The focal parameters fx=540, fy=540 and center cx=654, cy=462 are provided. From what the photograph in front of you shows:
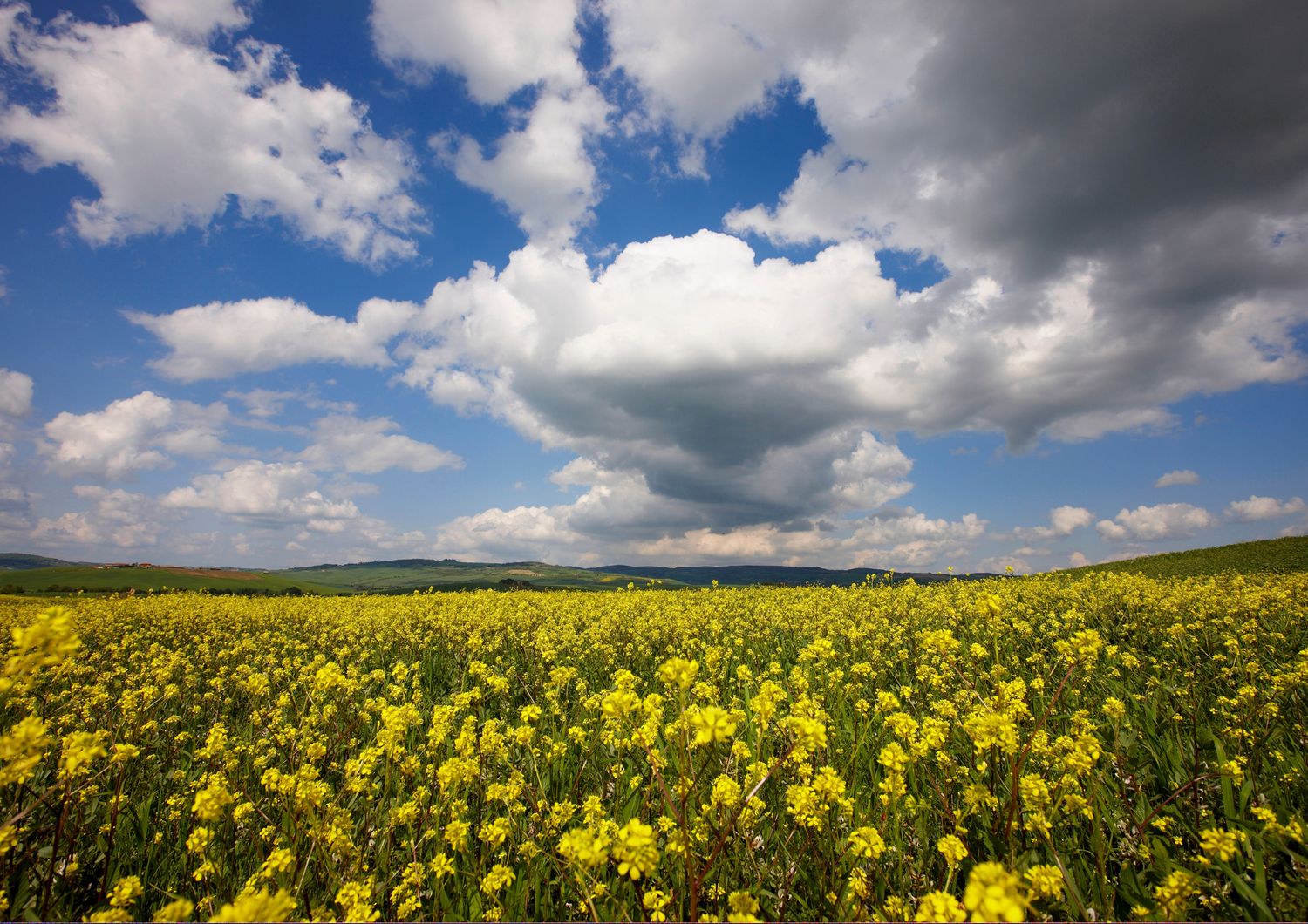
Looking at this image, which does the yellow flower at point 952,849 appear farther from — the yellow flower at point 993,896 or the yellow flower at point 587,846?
the yellow flower at point 587,846

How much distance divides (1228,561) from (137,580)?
89.6 metres

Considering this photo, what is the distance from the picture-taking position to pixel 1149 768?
495 cm

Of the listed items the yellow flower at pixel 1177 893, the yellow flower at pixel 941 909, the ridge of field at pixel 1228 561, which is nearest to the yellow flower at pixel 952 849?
the yellow flower at pixel 1177 893

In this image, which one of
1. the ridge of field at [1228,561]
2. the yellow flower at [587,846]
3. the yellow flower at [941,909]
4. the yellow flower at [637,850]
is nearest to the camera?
the yellow flower at [941,909]

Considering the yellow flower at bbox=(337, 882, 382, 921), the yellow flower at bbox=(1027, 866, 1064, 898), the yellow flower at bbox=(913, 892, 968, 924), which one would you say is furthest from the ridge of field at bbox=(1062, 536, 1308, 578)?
the yellow flower at bbox=(337, 882, 382, 921)

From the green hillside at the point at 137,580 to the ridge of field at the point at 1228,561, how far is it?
207ft

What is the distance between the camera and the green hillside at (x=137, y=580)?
48.9 meters

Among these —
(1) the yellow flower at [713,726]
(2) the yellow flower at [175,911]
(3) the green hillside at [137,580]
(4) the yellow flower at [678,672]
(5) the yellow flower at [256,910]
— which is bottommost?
(3) the green hillside at [137,580]

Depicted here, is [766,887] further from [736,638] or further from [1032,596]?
[1032,596]

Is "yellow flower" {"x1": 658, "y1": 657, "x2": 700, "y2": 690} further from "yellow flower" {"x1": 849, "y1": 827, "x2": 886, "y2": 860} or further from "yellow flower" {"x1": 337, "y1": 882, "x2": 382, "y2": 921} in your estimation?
"yellow flower" {"x1": 337, "y1": 882, "x2": 382, "y2": 921}

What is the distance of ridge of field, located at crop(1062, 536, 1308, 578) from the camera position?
27.4 meters

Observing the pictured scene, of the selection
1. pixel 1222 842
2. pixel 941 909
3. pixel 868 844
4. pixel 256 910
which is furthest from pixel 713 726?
pixel 1222 842

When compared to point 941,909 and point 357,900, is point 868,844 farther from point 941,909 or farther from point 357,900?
point 357,900

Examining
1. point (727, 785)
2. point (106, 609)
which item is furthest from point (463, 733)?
point (106, 609)
